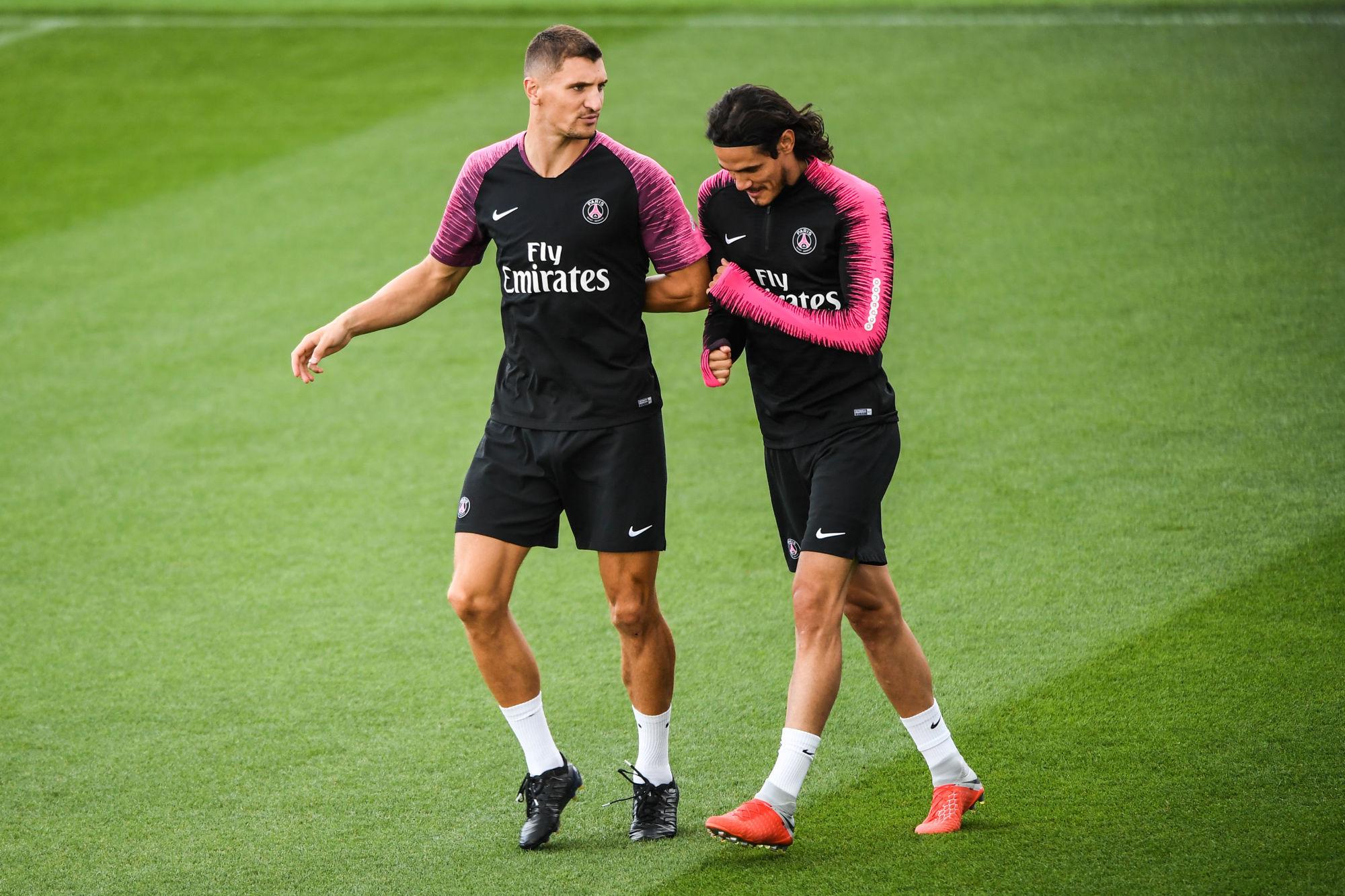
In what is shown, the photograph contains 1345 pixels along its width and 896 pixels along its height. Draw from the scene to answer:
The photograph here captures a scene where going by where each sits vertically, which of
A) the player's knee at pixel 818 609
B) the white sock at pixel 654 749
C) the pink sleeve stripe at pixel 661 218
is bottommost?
the white sock at pixel 654 749

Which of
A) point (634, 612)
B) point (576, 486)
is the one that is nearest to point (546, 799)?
point (634, 612)

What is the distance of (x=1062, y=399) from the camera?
7719 millimetres

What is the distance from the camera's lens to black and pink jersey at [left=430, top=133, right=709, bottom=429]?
162 inches

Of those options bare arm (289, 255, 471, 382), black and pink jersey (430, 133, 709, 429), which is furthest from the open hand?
black and pink jersey (430, 133, 709, 429)

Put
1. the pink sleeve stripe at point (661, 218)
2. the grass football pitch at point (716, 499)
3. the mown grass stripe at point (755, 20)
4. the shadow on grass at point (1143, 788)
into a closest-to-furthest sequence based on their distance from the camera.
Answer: the shadow on grass at point (1143, 788) → the pink sleeve stripe at point (661, 218) → the grass football pitch at point (716, 499) → the mown grass stripe at point (755, 20)

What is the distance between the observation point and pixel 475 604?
413 cm

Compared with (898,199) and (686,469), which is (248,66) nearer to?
(898,199)

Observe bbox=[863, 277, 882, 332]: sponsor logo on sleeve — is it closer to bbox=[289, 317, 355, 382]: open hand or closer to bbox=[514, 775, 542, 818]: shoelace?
bbox=[289, 317, 355, 382]: open hand

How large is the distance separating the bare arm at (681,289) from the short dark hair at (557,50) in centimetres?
65

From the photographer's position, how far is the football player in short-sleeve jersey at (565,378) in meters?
4.12

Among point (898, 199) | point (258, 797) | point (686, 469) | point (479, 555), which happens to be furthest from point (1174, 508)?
point (898, 199)

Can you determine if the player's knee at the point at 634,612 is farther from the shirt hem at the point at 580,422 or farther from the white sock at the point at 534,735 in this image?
the shirt hem at the point at 580,422

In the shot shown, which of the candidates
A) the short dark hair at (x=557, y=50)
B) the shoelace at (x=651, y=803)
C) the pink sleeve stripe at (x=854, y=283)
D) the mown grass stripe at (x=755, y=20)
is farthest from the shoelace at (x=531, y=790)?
the mown grass stripe at (x=755, y=20)

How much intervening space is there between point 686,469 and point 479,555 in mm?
3243
